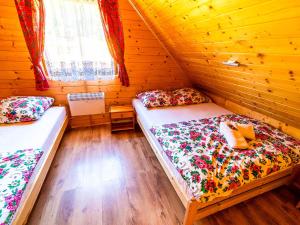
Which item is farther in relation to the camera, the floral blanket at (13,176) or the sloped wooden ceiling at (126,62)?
the sloped wooden ceiling at (126,62)

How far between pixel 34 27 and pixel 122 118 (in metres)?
1.73

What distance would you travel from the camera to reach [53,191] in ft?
5.34

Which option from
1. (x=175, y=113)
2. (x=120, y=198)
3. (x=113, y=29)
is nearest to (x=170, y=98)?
(x=175, y=113)

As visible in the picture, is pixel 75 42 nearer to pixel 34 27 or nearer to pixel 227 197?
pixel 34 27

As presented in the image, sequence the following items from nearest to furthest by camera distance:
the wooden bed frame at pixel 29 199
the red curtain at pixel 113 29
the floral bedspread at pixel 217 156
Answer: the wooden bed frame at pixel 29 199 → the floral bedspread at pixel 217 156 → the red curtain at pixel 113 29

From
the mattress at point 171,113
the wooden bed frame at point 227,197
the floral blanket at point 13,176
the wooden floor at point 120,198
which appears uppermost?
the mattress at point 171,113

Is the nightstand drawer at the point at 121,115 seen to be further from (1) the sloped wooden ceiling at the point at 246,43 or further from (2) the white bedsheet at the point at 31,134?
(1) the sloped wooden ceiling at the point at 246,43

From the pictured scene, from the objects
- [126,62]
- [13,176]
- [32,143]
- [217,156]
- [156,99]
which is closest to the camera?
[13,176]

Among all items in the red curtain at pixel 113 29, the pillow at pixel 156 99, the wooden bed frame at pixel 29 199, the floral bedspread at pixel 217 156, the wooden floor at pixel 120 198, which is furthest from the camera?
the pillow at pixel 156 99

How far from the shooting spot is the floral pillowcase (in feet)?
8.30

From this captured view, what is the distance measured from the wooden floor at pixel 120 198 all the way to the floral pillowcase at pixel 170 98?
0.80 meters

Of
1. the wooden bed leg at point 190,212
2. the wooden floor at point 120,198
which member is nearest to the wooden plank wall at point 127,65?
the wooden floor at point 120,198

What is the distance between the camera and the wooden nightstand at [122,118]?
263cm

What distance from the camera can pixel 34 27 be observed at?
2090 millimetres
